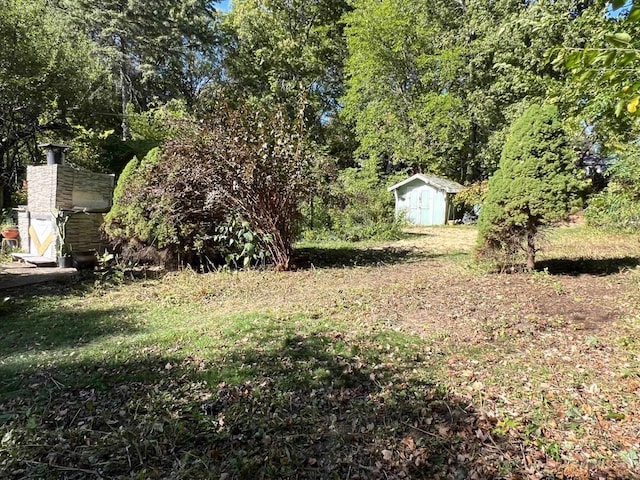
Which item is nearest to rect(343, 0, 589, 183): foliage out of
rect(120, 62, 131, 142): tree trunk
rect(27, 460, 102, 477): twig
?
rect(120, 62, 131, 142): tree trunk

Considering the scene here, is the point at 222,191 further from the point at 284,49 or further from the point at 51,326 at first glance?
the point at 284,49

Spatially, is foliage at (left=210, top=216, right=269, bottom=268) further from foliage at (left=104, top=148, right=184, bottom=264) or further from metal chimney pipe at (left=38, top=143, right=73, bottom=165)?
metal chimney pipe at (left=38, top=143, right=73, bottom=165)

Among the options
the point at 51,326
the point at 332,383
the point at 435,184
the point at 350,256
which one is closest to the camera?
the point at 332,383

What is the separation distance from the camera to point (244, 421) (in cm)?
254

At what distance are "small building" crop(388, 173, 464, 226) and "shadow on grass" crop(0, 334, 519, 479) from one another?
17.2 meters

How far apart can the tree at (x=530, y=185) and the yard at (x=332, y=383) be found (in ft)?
2.36

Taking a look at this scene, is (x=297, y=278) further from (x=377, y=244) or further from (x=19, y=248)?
(x=19, y=248)

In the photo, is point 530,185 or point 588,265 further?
point 588,265

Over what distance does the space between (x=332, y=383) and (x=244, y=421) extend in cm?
72

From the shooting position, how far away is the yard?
220 centimetres

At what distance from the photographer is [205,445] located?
2.34 metres

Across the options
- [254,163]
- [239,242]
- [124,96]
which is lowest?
[239,242]

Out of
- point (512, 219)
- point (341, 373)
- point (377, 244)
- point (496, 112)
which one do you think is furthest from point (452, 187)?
point (341, 373)

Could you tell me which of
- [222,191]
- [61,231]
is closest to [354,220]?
[222,191]
